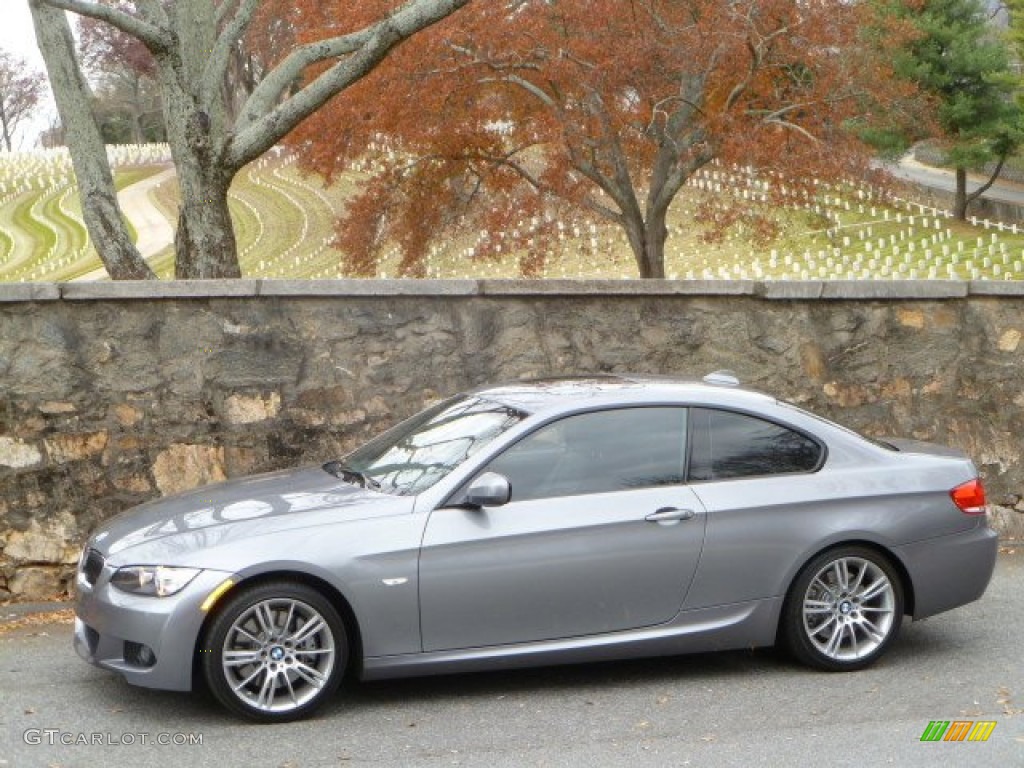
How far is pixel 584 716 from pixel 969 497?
7.38ft

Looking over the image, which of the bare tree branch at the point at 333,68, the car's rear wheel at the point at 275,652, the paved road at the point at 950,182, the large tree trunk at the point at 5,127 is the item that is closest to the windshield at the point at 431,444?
the car's rear wheel at the point at 275,652

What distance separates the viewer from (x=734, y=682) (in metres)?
6.36

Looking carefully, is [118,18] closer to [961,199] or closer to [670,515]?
[670,515]

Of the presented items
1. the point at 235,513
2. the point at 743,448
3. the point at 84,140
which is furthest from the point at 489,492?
the point at 84,140

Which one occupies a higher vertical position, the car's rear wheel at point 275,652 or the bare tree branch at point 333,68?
the bare tree branch at point 333,68

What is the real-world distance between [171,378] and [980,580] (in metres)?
4.77

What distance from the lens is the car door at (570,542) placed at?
5836 mm

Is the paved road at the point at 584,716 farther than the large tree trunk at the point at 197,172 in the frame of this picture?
No

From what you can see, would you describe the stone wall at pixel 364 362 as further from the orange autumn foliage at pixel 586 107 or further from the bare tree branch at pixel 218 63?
the orange autumn foliage at pixel 586 107

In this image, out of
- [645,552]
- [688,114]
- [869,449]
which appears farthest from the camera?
[688,114]

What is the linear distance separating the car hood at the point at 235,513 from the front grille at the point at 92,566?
0.03 metres

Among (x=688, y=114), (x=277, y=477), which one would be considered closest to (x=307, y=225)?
(x=688, y=114)

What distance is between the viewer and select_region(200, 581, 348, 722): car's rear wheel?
5.53 m

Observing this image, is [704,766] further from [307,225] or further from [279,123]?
[307,225]
